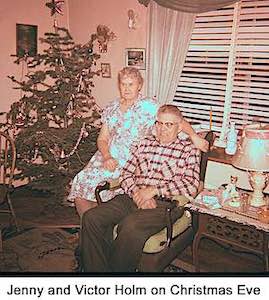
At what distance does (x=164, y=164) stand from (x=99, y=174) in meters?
0.51

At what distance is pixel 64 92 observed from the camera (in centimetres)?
323

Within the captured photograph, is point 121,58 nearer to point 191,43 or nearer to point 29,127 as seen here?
point 191,43

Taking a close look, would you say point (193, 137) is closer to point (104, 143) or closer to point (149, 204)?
point (149, 204)

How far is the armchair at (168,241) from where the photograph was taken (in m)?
2.16

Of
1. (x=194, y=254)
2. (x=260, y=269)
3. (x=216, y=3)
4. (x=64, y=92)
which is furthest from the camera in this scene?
(x=64, y=92)

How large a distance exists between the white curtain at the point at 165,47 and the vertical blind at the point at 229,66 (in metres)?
0.14

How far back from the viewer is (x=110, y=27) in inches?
148

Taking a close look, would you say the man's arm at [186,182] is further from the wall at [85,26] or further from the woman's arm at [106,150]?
the wall at [85,26]

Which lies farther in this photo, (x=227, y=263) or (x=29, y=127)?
(x=29, y=127)

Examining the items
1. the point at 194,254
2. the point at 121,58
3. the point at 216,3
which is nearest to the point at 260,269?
the point at 194,254

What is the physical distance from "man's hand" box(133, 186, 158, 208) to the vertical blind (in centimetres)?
116

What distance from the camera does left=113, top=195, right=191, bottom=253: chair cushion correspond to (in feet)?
7.08

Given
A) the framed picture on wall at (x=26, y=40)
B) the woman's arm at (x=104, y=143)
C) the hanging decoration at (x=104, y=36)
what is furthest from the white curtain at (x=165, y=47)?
the framed picture on wall at (x=26, y=40)

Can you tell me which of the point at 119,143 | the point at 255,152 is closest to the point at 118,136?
the point at 119,143
